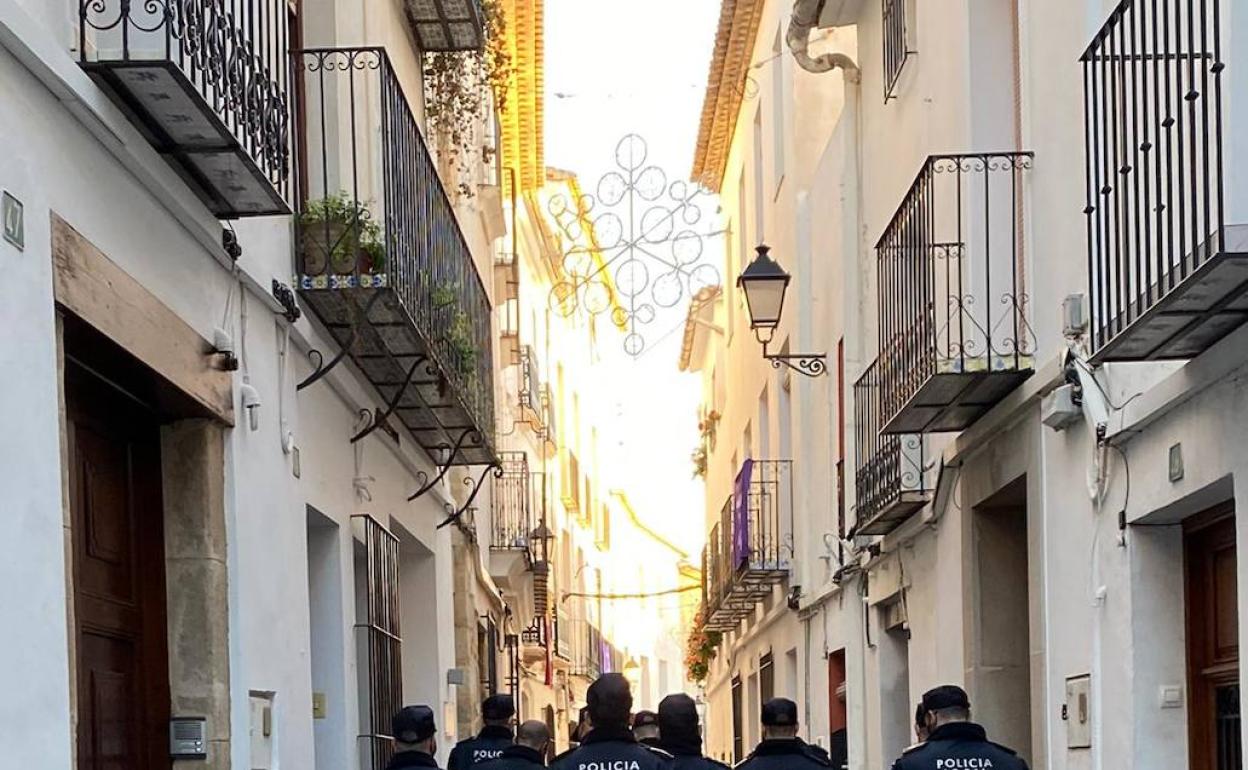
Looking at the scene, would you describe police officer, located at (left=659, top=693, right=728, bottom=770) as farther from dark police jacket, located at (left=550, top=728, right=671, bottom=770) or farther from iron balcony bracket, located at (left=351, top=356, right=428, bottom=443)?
iron balcony bracket, located at (left=351, top=356, right=428, bottom=443)

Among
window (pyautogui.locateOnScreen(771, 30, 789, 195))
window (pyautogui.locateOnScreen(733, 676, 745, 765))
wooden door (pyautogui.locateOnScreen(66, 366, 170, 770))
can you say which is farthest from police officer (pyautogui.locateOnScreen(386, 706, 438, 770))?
window (pyautogui.locateOnScreen(733, 676, 745, 765))

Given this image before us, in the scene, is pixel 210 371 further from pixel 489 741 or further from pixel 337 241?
pixel 489 741

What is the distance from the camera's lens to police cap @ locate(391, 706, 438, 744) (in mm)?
8562

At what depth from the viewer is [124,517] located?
7539 millimetres

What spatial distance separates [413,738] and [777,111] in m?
13.1

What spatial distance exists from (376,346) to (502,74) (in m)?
6.40

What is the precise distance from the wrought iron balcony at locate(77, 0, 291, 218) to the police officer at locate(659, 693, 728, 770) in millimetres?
2621

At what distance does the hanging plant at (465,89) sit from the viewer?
48.9 ft

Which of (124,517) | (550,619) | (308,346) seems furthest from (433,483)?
(550,619)

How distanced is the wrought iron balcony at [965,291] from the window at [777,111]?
8.87m

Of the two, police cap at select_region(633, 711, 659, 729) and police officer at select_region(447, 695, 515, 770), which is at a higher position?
police officer at select_region(447, 695, 515, 770)

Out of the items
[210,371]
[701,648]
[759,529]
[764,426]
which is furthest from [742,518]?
[210,371]

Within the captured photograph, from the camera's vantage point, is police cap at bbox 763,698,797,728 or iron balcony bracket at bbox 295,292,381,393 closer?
police cap at bbox 763,698,797,728

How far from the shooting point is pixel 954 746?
8.14 m
